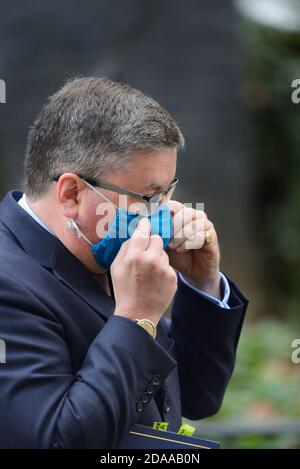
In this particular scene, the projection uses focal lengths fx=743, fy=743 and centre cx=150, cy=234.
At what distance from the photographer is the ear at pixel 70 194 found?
216 cm

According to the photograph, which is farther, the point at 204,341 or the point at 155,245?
the point at 204,341

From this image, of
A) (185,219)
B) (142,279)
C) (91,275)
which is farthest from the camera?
(185,219)

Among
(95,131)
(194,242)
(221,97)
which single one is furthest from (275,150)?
(95,131)

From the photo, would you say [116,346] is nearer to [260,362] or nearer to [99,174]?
[99,174]

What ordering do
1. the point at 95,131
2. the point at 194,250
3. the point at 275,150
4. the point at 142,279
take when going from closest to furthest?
the point at 142,279, the point at 95,131, the point at 194,250, the point at 275,150

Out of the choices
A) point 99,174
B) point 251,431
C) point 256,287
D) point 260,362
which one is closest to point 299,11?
point 256,287

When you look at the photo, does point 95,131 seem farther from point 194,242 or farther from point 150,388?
point 150,388

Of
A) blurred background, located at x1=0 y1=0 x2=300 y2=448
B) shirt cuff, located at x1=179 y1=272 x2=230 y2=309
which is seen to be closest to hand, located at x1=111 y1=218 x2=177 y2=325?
shirt cuff, located at x1=179 y1=272 x2=230 y2=309

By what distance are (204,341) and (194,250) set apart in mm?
322

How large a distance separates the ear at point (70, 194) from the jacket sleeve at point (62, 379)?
0.29 meters

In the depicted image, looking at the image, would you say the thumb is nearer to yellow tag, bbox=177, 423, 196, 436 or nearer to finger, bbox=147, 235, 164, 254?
finger, bbox=147, 235, 164, 254

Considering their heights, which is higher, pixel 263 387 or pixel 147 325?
pixel 147 325

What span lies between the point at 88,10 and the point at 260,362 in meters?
3.79

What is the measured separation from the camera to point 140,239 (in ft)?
6.73
